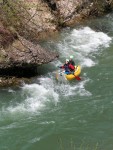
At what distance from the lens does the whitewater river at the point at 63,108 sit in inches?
480

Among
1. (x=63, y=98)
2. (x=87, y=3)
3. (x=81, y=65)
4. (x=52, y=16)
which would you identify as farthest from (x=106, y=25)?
(x=63, y=98)

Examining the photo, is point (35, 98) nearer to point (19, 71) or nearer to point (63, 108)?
point (63, 108)

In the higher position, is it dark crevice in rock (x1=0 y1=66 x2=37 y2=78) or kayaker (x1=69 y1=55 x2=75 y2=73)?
kayaker (x1=69 y1=55 x2=75 y2=73)

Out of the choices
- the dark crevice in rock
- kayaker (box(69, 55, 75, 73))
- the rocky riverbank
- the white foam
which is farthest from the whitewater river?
the rocky riverbank

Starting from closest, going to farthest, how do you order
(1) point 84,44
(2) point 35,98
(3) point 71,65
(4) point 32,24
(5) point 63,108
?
(5) point 63,108, (2) point 35,98, (3) point 71,65, (1) point 84,44, (4) point 32,24

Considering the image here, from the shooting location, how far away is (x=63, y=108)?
14094mm

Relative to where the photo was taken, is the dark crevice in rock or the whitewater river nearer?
the whitewater river

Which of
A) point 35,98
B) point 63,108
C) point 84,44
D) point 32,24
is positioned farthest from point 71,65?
point 32,24

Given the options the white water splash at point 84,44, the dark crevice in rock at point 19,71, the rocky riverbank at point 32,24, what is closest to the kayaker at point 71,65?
the rocky riverbank at point 32,24

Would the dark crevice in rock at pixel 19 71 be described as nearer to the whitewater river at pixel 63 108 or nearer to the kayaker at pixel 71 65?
the whitewater river at pixel 63 108

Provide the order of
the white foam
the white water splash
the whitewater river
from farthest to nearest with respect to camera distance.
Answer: the white water splash → the white foam → the whitewater river

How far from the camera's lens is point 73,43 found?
19.4 metres

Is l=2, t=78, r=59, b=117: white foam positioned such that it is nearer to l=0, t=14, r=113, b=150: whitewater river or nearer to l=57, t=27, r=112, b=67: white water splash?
l=0, t=14, r=113, b=150: whitewater river

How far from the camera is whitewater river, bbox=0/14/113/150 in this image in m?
12.2
